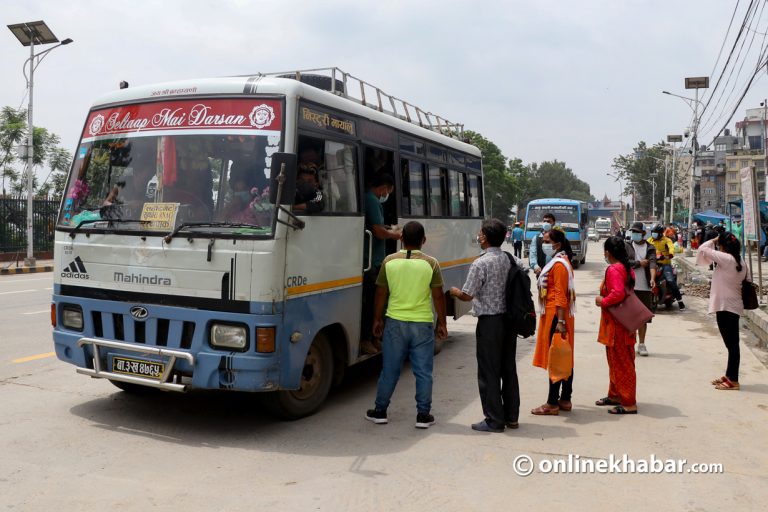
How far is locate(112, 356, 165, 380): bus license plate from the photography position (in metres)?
5.27

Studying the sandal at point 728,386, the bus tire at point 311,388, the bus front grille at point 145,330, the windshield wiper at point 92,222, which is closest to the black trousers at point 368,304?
the bus tire at point 311,388

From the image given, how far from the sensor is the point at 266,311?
199 inches

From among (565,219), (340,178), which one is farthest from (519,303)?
(565,219)

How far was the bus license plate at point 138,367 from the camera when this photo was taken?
17.3ft

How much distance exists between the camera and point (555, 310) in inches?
237

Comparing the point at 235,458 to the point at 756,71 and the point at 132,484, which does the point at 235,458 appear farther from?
the point at 756,71

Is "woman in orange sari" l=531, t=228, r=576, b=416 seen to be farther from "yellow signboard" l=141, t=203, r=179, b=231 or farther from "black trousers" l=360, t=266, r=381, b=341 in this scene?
"yellow signboard" l=141, t=203, r=179, b=231

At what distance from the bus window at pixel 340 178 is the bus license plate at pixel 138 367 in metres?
1.86

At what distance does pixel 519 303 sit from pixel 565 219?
23.4m

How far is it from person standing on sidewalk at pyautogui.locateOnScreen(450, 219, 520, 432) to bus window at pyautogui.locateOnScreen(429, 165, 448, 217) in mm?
2889

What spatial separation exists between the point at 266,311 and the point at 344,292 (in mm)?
1248

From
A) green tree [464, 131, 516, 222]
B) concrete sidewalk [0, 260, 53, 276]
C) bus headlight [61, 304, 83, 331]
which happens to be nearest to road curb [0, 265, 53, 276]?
concrete sidewalk [0, 260, 53, 276]

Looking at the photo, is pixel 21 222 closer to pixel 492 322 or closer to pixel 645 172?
pixel 492 322

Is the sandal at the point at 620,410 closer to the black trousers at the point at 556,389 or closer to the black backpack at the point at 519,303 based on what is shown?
the black trousers at the point at 556,389
